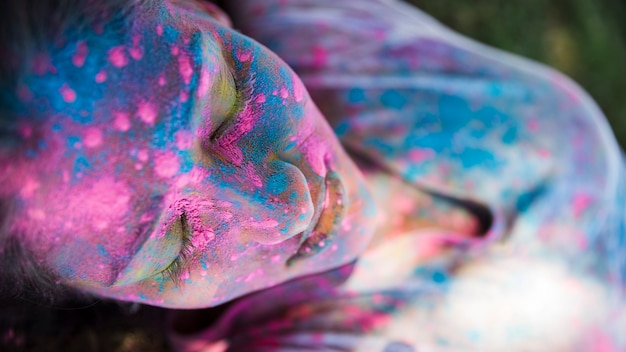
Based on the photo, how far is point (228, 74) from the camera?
379mm

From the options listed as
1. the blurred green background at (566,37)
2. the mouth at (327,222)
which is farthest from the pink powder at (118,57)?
the blurred green background at (566,37)

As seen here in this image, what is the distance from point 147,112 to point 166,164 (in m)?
0.04

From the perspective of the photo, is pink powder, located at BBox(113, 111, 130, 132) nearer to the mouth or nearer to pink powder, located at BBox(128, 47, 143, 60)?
pink powder, located at BBox(128, 47, 143, 60)

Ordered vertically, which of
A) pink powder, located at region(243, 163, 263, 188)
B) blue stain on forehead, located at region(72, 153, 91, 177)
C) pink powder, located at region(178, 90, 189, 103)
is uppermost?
pink powder, located at region(178, 90, 189, 103)

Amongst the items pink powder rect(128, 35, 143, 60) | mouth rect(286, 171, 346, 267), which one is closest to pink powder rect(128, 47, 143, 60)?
pink powder rect(128, 35, 143, 60)

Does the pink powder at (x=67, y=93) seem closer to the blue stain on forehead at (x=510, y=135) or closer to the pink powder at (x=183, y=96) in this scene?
the pink powder at (x=183, y=96)

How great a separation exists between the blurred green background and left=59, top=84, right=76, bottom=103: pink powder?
1076 mm

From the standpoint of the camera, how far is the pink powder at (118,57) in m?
0.31

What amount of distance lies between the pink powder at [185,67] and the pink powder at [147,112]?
3 cm

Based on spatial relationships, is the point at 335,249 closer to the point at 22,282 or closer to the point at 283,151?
the point at 283,151

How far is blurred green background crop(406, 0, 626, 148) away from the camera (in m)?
1.23

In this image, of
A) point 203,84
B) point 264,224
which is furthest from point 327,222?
point 203,84

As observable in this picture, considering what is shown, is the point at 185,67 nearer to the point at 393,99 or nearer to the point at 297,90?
the point at 297,90

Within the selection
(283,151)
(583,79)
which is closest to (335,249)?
(283,151)
